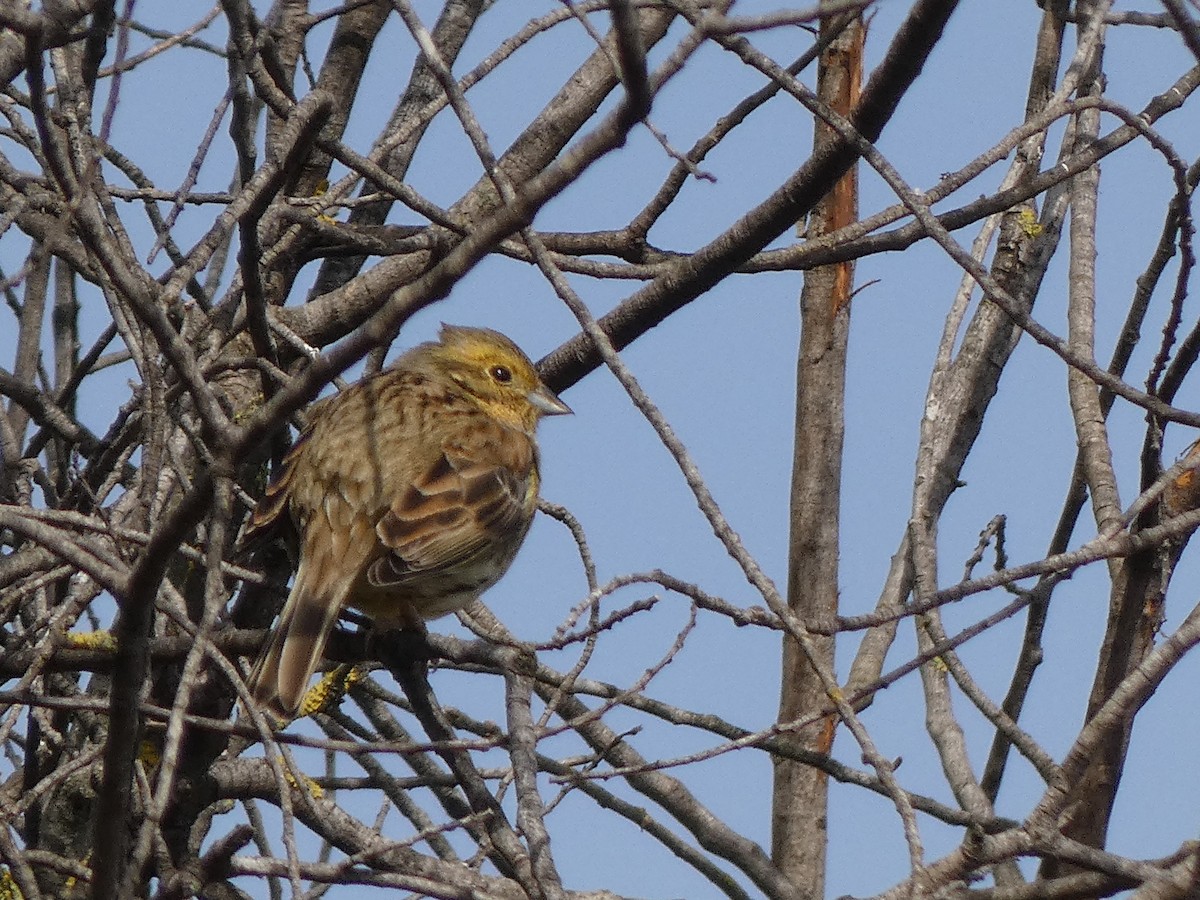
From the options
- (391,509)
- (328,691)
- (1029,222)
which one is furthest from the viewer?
(1029,222)

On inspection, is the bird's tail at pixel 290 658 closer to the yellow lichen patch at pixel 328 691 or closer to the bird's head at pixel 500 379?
the yellow lichen patch at pixel 328 691

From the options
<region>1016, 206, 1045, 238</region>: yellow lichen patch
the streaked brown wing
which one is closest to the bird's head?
the streaked brown wing

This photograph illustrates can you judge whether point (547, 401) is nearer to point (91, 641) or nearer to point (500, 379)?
point (500, 379)

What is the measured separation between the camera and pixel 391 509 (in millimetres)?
4535

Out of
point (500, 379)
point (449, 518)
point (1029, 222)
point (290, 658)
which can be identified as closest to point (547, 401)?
point (500, 379)

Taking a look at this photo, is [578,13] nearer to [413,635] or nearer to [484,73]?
[484,73]

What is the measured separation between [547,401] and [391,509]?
109cm

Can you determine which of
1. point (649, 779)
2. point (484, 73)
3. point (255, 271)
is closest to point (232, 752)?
point (649, 779)

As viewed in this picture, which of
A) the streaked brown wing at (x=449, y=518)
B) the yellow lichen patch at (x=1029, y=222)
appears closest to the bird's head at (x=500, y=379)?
the streaked brown wing at (x=449, y=518)

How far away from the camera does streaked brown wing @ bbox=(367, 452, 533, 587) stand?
4324 mm

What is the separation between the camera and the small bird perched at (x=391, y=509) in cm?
394

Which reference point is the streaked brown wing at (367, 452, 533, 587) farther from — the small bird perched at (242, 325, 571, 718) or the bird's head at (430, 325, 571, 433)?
the bird's head at (430, 325, 571, 433)

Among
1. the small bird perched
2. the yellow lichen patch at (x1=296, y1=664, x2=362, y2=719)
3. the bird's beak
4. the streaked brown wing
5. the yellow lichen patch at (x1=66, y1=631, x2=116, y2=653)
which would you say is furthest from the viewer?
the bird's beak

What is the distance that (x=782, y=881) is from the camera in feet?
12.8
